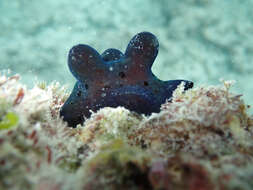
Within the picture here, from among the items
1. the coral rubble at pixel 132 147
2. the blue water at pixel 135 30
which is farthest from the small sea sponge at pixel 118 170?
the blue water at pixel 135 30

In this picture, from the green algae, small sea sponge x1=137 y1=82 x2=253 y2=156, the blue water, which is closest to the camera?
the green algae

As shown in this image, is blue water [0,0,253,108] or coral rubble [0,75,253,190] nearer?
coral rubble [0,75,253,190]

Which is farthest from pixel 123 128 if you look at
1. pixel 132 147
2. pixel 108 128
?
pixel 132 147

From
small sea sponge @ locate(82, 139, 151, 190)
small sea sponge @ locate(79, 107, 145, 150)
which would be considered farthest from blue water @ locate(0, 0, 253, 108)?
→ small sea sponge @ locate(82, 139, 151, 190)

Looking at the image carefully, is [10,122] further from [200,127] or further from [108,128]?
[200,127]

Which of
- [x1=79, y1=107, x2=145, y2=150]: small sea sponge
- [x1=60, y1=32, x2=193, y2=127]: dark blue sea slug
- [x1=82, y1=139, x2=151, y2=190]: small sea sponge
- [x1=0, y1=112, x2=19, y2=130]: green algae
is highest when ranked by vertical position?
[x1=60, y1=32, x2=193, y2=127]: dark blue sea slug

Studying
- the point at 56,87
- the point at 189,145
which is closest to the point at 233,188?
the point at 189,145

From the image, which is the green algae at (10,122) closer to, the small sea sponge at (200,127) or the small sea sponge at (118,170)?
the small sea sponge at (118,170)

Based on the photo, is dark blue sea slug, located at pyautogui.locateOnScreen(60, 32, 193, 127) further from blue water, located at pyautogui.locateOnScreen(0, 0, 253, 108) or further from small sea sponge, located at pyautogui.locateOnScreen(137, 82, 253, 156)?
blue water, located at pyautogui.locateOnScreen(0, 0, 253, 108)
